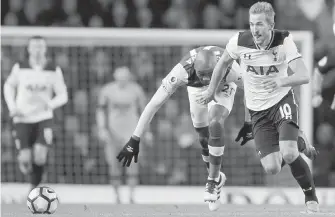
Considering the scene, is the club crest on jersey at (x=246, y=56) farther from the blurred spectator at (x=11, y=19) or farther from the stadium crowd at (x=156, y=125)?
the blurred spectator at (x=11, y=19)

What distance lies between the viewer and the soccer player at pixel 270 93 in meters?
8.54

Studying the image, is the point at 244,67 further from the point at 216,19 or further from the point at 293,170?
the point at 216,19

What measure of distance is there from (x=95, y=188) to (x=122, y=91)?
1.43 m

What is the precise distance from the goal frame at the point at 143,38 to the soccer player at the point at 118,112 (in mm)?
600

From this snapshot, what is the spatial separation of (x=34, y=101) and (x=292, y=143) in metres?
4.77

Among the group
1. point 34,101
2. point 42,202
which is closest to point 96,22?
point 34,101

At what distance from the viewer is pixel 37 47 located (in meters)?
12.4

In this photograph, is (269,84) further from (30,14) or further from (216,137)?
(30,14)

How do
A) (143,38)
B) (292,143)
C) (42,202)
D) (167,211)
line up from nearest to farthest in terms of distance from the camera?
1. (292,143)
2. (42,202)
3. (167,211)
4. (143,38)

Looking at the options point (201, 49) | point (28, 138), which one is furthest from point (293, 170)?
point (28, 138)

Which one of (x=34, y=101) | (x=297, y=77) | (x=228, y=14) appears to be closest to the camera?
(x=297, y=77)

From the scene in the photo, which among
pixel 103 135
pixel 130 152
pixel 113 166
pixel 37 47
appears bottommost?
pixel 113 166

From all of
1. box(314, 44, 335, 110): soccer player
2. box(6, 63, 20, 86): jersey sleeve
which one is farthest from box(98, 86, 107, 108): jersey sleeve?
box(314, 44, 335, 110): soccer player

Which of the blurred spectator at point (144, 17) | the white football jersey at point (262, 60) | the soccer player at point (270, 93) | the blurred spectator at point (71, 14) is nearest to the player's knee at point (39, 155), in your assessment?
the blurred spectator at point (71, 14)
